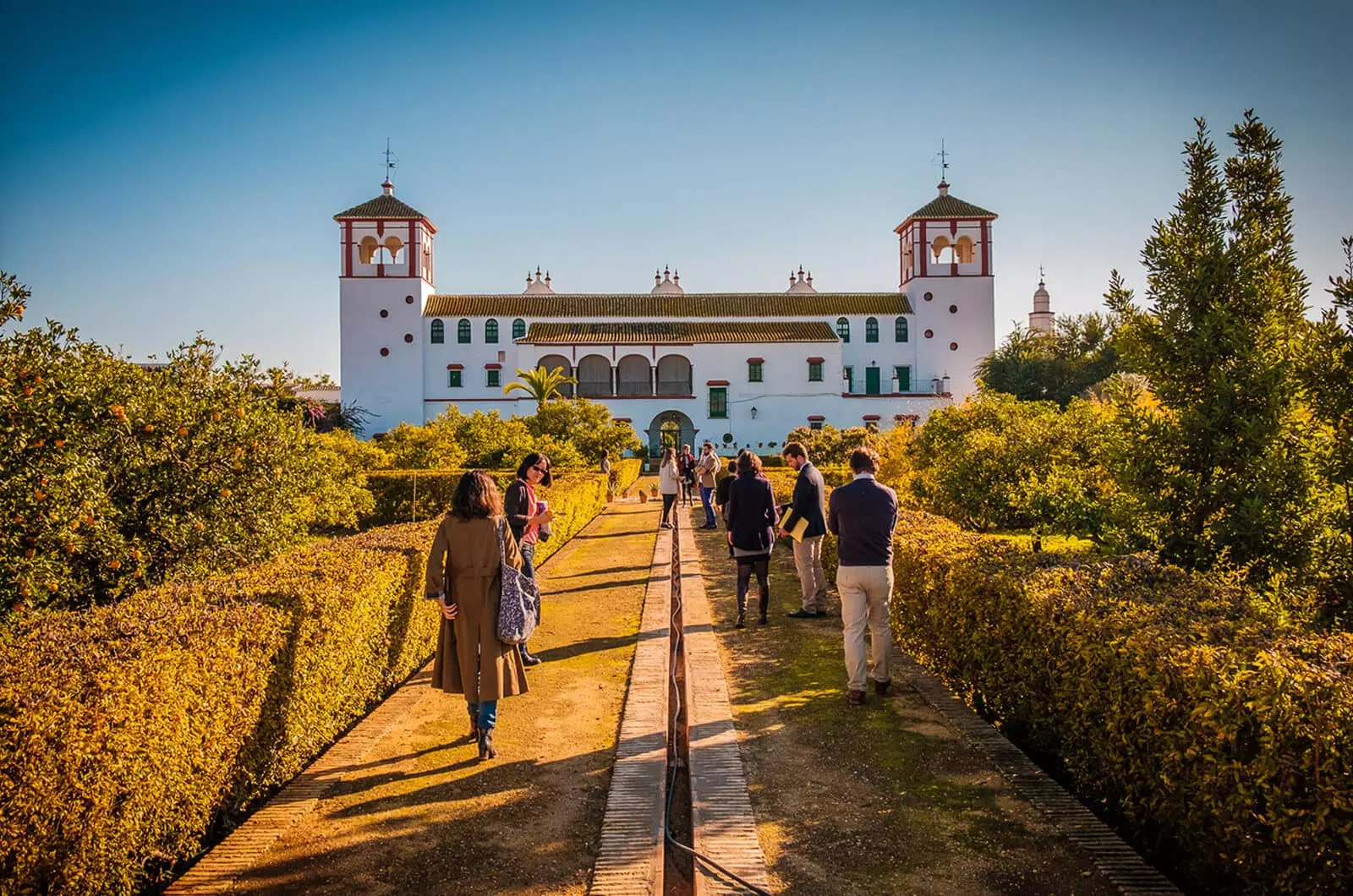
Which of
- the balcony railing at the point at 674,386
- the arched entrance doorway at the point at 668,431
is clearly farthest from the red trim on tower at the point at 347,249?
the arched entrance doorway at the point at 668,431

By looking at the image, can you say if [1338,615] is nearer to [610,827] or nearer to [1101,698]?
[1101,698]

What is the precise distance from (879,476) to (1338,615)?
34.9ft

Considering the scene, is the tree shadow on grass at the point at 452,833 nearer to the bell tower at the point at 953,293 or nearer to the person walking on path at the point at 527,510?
the person walking on path at the point at 527,510

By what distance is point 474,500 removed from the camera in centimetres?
472

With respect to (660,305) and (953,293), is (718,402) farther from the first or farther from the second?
(953,293)

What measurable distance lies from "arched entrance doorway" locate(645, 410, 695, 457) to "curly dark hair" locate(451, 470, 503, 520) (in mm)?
37958

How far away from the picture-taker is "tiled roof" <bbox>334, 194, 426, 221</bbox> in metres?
45.7

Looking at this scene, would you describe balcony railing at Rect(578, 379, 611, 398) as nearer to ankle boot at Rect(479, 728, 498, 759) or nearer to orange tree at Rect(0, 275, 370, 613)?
orange tree at Rect(0, 275, 370, 613)

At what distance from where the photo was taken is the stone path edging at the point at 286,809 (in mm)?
3363

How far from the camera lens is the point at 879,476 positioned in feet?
51.8

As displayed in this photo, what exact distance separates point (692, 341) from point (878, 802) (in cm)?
4059

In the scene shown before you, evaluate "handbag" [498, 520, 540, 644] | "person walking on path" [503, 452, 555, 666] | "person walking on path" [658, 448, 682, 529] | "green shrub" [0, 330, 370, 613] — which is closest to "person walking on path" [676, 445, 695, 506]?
"person walking on path" [658, 448, 682, 529]

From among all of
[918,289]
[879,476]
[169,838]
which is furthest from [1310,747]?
[918,289]

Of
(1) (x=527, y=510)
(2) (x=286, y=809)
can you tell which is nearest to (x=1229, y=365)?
(1) (x=527, y=510)
